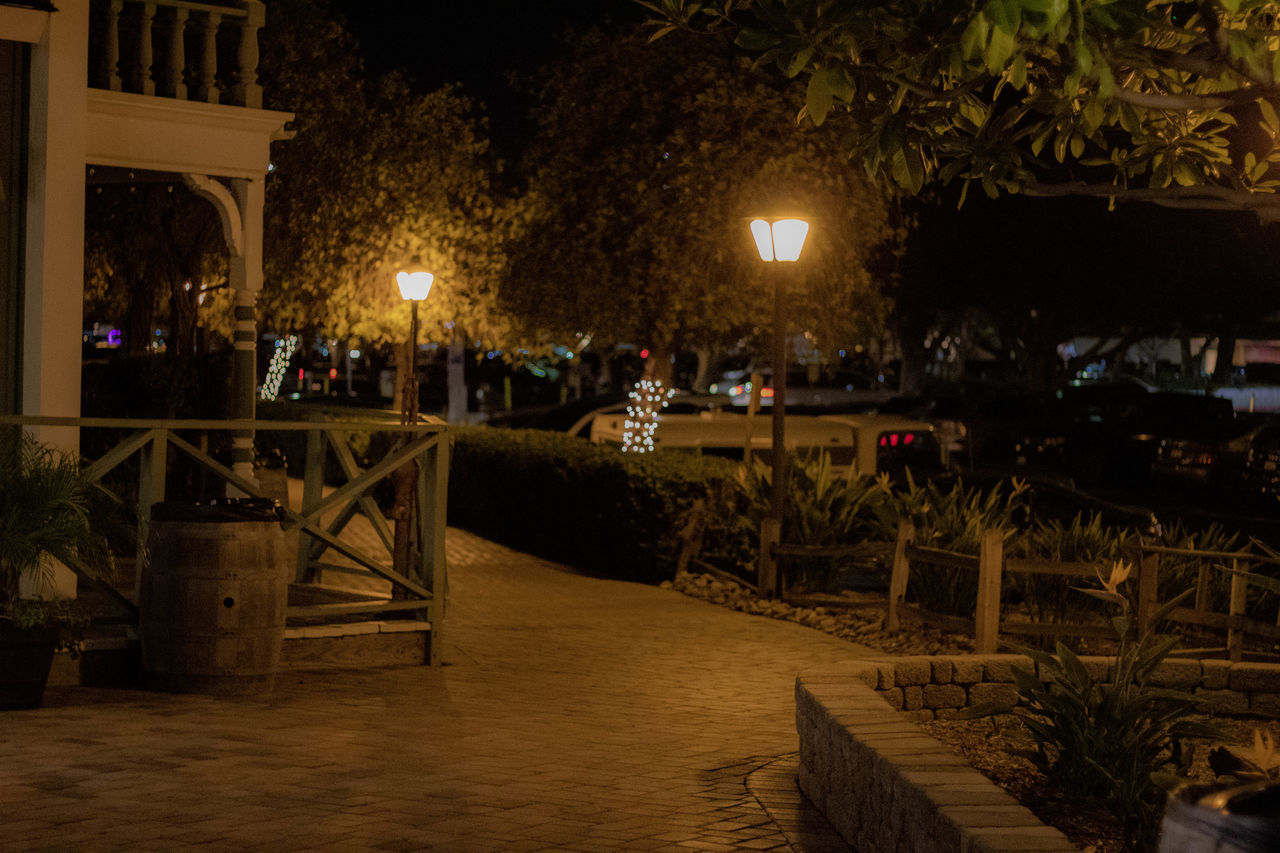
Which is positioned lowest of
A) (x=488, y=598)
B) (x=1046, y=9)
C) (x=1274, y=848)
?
(x=488, y=598)

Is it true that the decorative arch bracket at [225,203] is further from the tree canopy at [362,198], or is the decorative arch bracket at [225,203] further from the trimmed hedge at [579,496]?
the tree canopy at [362,198]

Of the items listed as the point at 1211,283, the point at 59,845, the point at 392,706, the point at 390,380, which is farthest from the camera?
the point at 390,380

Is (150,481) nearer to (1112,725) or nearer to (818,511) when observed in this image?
(1112,725)

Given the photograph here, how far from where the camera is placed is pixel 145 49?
10617 millimetres

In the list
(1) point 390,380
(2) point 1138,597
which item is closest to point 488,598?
(2) point 1138,597

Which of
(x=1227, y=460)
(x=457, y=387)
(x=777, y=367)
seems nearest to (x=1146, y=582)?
(x=777, y=367)

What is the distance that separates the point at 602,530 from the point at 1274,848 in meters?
12.3

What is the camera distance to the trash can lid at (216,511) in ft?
26.0

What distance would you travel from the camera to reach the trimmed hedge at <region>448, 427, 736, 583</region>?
1388cm

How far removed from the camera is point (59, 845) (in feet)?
17.6

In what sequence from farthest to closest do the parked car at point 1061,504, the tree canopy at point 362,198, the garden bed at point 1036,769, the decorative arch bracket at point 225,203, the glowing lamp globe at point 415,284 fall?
the tree canopy at point 362,198
the parked car at point 1061,504
the glowing lamp globe at point 415,284
the decorative arch bracket at point 225,203
the garden bed at point 1036,769

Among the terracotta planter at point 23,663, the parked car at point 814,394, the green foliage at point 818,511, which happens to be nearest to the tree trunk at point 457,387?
the parked car at point 814,394

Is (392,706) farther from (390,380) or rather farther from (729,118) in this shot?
(390,380)

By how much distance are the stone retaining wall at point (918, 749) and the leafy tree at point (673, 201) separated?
10.8 meters
